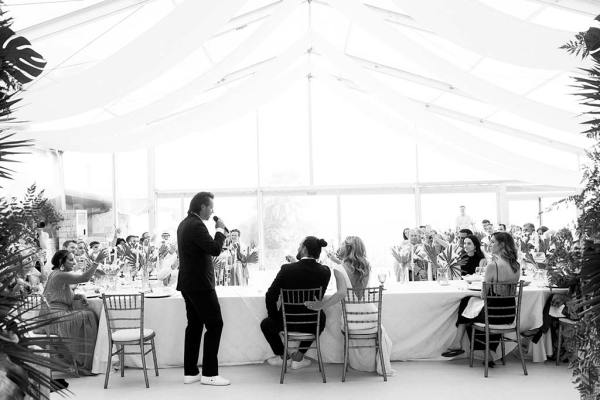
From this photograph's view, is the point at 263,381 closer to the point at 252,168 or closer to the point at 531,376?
the point at 531,376

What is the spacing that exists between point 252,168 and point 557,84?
Answer: 7.34m

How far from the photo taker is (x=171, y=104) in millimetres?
7379

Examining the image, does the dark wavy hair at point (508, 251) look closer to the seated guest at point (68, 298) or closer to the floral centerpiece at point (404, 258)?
the floral centerpiece at point (404, 258)

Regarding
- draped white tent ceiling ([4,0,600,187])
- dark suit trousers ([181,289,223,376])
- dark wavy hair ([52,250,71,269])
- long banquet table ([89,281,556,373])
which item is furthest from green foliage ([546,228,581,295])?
dark wavy hair ([52,250,71,269])

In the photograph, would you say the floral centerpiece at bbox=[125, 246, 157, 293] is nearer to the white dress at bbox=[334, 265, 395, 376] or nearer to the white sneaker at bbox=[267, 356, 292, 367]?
the white sneaker at bbox=[267, 356, 292, 367]

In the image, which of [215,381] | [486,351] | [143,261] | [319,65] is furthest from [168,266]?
[319,65]

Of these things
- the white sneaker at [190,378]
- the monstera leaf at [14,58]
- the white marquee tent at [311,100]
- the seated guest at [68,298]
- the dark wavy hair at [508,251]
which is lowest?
the white sneaker at [190,378]

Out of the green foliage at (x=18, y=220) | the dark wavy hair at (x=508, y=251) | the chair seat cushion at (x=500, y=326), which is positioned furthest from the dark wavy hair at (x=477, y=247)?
the green foliage at (x=18, y=220)

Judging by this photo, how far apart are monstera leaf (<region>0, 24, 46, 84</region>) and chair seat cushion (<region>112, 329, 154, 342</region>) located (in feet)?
11.1

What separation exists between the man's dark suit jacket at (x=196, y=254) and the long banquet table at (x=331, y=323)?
0.71 metres

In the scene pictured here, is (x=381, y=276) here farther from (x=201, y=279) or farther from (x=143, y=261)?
(x=143, y=261)

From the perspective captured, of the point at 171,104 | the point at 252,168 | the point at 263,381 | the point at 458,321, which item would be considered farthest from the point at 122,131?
the point at 252,168

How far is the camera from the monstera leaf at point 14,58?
5.17 feet

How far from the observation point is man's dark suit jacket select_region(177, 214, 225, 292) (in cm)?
453
